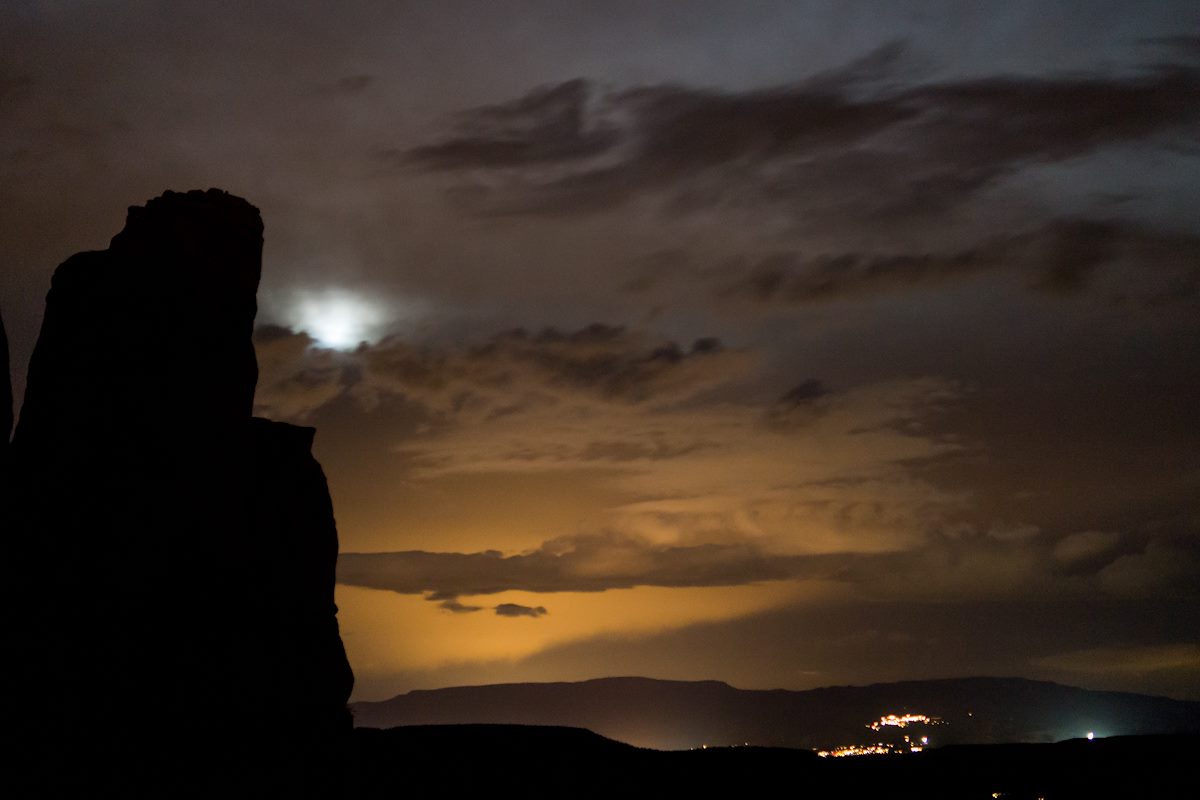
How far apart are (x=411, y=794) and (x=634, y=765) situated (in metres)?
9.62

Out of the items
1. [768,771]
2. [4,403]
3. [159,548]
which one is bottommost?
[768,771]

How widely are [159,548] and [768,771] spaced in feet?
88.4

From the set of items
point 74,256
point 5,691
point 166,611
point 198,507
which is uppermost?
point 74,256

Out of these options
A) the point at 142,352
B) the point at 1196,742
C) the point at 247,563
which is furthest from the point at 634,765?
the point at 142,352

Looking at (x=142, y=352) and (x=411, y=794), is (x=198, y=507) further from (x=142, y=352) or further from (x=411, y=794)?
(x=411, y=794)

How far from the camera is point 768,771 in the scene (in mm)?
51750

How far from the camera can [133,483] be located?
49688 mm

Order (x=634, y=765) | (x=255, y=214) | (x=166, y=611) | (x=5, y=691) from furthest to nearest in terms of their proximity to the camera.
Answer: (x=255, y=214) < (x=634, y=765) < (x=166, y=611) < (x=5, y=691)

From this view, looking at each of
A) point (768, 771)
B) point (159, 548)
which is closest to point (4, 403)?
point (159, 548)

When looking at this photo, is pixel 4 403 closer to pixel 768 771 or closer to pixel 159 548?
pixel 159 548

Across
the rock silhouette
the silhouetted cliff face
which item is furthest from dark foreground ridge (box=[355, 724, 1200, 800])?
the silhouetted cliff face

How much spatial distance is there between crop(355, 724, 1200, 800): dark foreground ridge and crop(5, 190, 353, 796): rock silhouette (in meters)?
5.13

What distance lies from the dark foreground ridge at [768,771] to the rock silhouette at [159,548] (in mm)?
5128

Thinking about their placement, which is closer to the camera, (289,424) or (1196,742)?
(1196,742)
